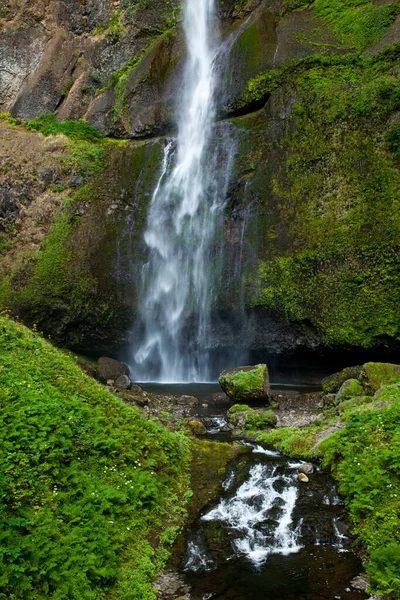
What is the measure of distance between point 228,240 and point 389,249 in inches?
228

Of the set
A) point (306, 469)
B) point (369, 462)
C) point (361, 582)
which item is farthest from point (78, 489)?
point (369, 462)

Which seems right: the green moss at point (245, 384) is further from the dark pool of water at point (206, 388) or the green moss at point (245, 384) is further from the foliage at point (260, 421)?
the foliage at point (260, 421)

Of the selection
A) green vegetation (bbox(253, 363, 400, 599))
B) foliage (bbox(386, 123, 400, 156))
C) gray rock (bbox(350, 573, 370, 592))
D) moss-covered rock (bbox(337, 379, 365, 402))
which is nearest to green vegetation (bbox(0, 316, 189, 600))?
gray rock (bbox(350, 573, 370, 592))

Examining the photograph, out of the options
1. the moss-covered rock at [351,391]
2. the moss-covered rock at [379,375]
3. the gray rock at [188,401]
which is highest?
the moss-covered rock at [379,375]

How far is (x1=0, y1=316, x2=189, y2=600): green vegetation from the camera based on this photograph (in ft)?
13.6

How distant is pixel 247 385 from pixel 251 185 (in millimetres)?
8705

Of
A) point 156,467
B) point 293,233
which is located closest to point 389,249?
point 293,233

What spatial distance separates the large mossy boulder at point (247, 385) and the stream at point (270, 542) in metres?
4.20

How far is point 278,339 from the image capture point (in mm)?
16375

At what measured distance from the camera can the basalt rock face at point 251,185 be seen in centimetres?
1517

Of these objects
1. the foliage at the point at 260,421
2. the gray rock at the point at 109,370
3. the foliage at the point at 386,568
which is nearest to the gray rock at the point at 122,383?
the gray rock at the point at 109,370

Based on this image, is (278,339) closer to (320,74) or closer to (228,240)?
(228,240)

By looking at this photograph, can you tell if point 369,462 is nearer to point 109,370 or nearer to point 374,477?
point 374,477

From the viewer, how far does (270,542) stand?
18.4 ft
